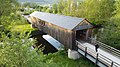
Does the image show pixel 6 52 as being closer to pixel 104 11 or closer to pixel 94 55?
pixel 94 55

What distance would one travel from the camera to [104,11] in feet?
88.3

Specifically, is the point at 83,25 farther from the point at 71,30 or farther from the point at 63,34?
the point at 63,34

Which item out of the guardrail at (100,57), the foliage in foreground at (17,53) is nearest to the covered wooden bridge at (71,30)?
the guardrail at (100,57)

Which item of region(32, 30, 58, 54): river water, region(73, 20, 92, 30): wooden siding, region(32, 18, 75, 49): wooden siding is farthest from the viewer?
region(32, 30, 58, 54): river water

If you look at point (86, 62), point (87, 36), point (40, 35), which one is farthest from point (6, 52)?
point (40, 35)

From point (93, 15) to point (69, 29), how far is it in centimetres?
1117

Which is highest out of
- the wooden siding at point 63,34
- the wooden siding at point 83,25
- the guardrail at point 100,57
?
the wooden siding at point 83,25

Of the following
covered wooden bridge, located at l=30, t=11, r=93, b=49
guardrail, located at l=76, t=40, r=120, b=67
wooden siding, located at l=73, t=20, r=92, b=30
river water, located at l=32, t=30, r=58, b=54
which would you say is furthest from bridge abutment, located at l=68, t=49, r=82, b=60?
river water, located at l=32, t=30, r=58, b=54

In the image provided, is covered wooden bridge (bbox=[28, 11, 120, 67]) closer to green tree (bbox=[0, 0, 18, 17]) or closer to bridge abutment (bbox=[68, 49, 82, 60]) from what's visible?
bridge abutment (bbox=[68, 49, 82, 60])

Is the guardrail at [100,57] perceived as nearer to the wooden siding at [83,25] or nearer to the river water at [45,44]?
the wooden siding at [83,25]

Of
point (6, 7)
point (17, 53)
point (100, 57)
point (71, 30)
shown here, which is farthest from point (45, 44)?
point (17, 53)

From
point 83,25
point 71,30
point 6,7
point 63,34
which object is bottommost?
point 63,34

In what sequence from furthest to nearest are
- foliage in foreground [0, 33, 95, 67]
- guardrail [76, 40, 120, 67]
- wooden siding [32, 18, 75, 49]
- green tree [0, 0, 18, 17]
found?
1. green tree [0, 0, 18, 17]
2. wooden siding [32, 18, 75, 49]
3. guardrail [76, 40, 120, 67]
4. foliage in foreground [0, 33, 95, 67]

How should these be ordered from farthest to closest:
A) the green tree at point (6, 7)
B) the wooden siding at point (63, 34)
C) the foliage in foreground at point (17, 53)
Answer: the green tree at point (6, 7)
the wooden siding at point (63, 34)
the foliage in foreground at point (17, 53)
